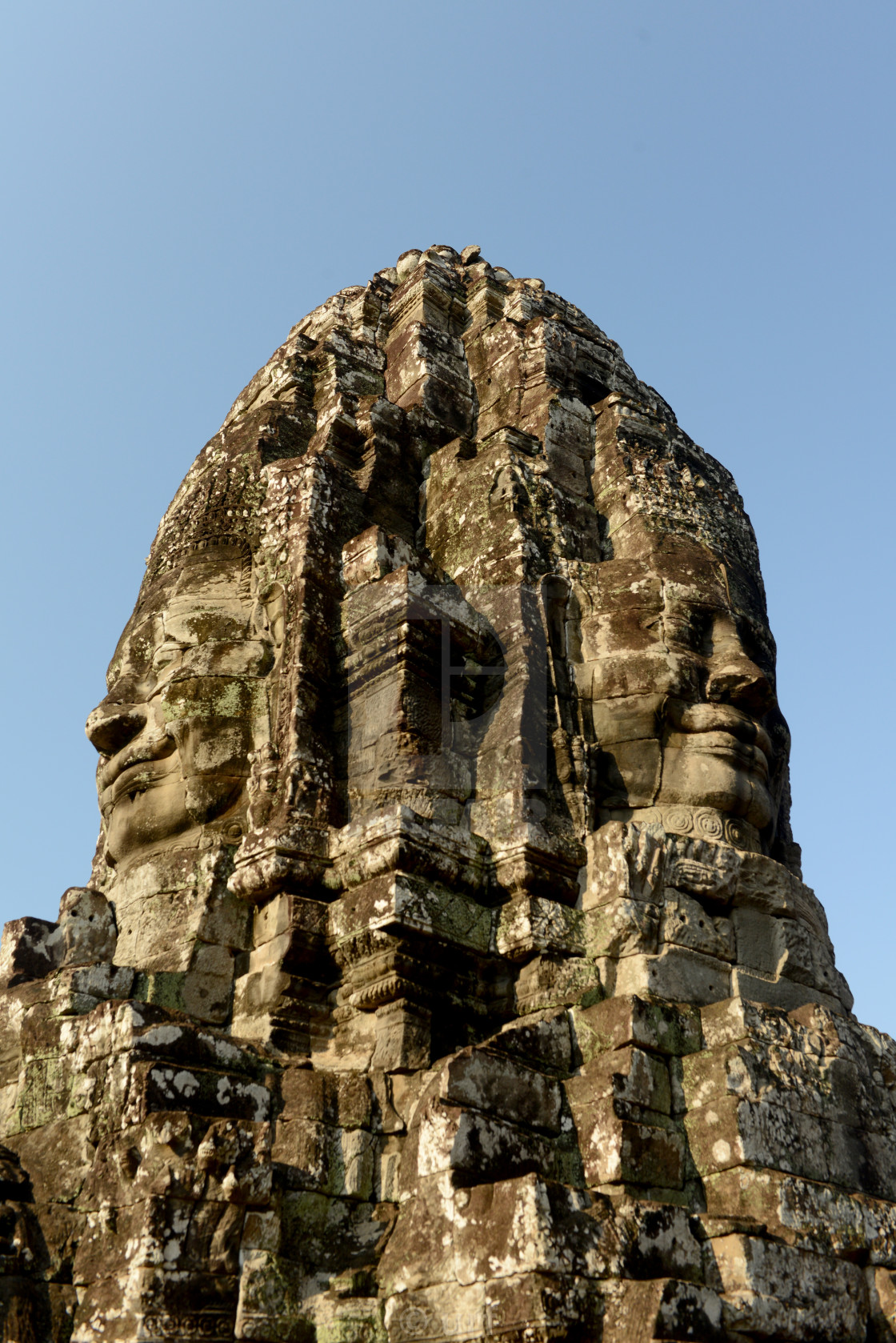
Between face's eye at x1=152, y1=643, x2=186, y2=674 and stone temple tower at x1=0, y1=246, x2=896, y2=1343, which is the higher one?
face's eye at x1=152, y1=643, x2=186, y2=674

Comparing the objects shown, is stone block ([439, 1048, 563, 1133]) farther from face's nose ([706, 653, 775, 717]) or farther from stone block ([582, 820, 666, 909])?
face's nose ([706, 653, 775, 717])

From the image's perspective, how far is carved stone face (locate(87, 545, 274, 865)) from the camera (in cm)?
904

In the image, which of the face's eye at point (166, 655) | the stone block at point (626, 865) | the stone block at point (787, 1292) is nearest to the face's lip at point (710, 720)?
the stone block at point (626, 865)

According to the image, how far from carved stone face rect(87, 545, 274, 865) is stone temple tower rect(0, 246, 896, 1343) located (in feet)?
0.11

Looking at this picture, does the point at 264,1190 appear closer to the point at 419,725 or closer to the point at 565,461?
the point at 419,725

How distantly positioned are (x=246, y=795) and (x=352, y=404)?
4215 mm

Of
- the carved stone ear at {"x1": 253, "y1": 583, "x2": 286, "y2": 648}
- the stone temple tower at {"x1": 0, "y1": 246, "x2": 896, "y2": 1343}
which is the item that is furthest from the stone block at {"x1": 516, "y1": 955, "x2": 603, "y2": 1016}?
the carved stone ear at {"x1": 253, "y1": 583, "x2": 286, "y2": 648}

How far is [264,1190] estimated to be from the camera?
20.5ft

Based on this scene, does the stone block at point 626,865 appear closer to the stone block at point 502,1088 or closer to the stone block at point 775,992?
the stone block at point 775,992

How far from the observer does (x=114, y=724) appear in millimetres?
9484

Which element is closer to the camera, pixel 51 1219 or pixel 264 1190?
pixel 264 1190

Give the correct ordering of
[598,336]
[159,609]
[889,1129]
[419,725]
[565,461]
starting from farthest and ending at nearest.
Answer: [598,336] → [565,461] → [159,609] → [419,725] → [889,1129]

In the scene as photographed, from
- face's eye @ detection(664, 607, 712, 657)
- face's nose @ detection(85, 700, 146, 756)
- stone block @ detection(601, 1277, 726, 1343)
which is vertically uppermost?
face's eye @ detection(664, 607, 712, 657)

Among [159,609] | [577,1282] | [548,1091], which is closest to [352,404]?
[159,609]
